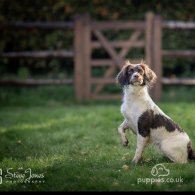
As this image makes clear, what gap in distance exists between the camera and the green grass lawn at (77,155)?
6.93 metres

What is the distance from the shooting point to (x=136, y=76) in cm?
787

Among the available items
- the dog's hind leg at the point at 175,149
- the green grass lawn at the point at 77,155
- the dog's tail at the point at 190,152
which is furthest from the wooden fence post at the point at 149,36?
the dog's hind leg at the point at 175,149

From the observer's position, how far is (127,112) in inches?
314

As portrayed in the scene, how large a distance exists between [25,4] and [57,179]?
11.0m

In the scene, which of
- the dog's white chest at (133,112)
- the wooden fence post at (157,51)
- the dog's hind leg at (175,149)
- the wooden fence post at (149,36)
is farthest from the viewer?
the wooden fence post at (149,36)

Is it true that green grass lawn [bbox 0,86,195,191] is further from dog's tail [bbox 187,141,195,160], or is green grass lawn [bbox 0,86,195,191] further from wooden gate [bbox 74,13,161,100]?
wooden gate [bbox 74,13,161,100]

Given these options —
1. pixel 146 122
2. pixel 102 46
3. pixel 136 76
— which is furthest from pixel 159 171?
pixel 102 46

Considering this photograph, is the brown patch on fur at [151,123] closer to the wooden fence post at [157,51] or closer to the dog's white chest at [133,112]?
the dog's white chest at [133,112]

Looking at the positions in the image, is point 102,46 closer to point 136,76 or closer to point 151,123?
point 136,76

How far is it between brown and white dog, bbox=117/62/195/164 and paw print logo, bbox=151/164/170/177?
340 millimetres

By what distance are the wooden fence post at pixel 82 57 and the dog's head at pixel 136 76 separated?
23.8ft

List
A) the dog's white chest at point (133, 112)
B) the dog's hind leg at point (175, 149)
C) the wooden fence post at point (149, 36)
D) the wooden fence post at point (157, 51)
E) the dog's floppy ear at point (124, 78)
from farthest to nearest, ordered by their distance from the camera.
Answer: the wooden fence post at point (149, 36) < the wooden fence post at point (157, 51) < the dog's floppy ear at point (124, 78) < the dog's white chest at point (133, 112) < the dog's hind leg at point (175, 149)

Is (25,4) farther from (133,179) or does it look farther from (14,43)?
(133,179)

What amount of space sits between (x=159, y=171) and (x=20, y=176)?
1.59 meters
